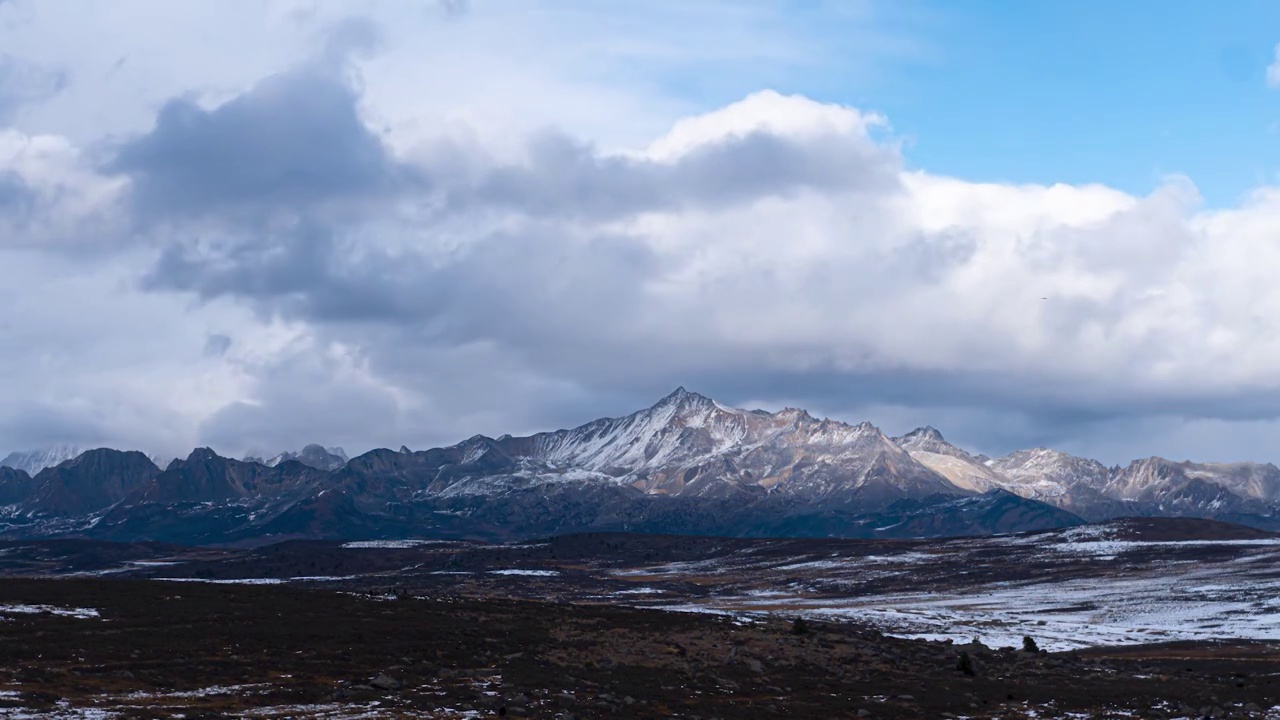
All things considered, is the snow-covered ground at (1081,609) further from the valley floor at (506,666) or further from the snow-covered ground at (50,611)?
the snow-covered ground at (50,611)

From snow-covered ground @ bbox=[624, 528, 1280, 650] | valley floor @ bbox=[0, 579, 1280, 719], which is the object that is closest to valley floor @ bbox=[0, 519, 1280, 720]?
valley floor @ bbox=[0, 579, 1280, 719]

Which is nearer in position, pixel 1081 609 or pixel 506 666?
pixel 506 666

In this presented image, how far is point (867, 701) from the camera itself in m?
66.1

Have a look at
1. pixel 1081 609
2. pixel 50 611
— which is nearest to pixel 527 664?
pixel 50 611

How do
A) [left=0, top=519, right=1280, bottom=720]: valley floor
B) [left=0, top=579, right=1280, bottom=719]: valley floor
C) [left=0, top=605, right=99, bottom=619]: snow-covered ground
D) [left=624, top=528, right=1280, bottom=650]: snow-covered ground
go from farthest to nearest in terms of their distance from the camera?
1. [left=624, top=528, right=1280, bottom=650]: snow-covered ground
2. [left=0, top=605, right=99, bottom=619]: snow-covered ground
3. [left=0, top=519, right=1280, bottom=720]: valley floor
4. [left=0, top=579, right=1280, bottom=719]: valley floor

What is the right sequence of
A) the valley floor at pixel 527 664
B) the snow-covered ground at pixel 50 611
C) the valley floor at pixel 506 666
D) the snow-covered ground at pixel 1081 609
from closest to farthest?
1. the valley floor at pixel 506 666
2. the valley floor at pixel 527 664
3. the snow-covered ground at pixel 50 611
4. the snow-covered ground at pixel 1081 609

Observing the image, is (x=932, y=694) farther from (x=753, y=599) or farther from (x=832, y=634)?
(x=753, y=599)

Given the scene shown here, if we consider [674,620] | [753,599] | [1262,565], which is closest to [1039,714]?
[674,620]

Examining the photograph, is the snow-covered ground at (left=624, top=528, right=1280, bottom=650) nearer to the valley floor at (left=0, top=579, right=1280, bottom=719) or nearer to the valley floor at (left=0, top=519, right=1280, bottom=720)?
the valley floor at (left=0, top=519, right=1280, bottom=720)

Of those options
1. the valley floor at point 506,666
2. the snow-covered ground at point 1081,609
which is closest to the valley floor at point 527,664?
the valley floor at point 506,666

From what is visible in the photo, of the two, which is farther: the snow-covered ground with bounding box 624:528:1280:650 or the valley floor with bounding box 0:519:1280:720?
the snow-covered ground with bounding box 624:528:1280:650

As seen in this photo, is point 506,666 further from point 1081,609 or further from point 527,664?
point 1081,609

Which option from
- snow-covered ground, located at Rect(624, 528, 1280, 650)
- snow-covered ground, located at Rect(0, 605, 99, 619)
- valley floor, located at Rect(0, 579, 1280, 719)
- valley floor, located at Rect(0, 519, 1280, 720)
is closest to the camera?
valley floor, located at Rect(0, 579, 1280, 719)

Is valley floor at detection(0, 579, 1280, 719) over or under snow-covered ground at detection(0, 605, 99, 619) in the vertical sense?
under
